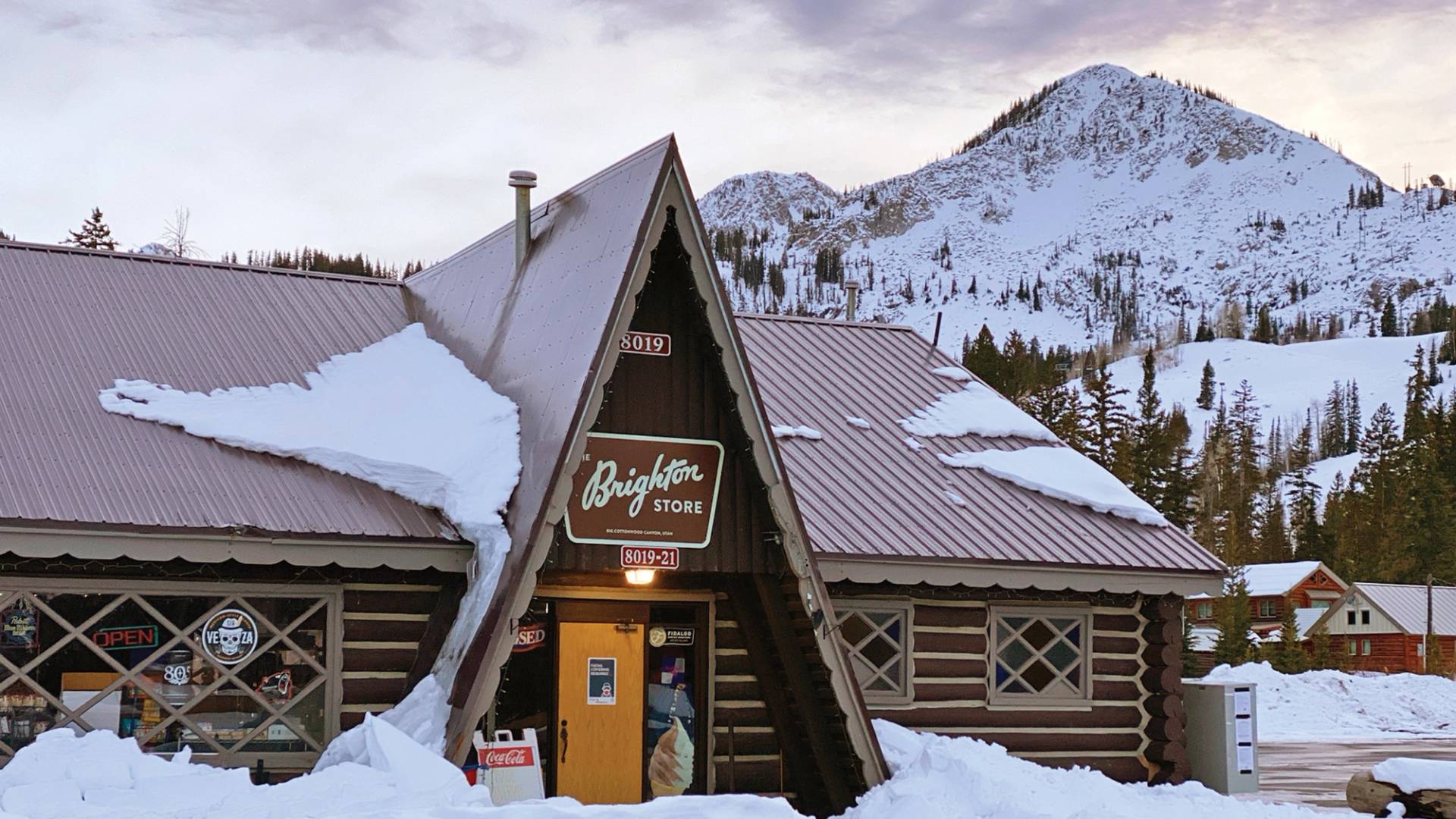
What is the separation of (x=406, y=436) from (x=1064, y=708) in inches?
293

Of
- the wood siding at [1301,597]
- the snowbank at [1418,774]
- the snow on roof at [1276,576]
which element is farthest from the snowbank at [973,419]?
the wood siding at [1301,597]

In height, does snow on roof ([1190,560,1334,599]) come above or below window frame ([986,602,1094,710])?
below

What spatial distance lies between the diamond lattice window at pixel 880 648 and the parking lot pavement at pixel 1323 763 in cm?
528

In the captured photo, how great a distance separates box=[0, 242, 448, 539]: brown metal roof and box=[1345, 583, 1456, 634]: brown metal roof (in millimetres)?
62853

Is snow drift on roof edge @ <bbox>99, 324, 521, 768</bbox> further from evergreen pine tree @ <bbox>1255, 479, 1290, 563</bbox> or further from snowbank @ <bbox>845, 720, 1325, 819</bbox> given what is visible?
evergreen pine tree @ <bbox>1255, 479, 1290, 563</bbox>

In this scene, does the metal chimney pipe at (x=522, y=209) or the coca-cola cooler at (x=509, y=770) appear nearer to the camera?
the coca-cola cooler at (x=509, y=770)

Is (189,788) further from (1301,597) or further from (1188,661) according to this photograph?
(1301,597)

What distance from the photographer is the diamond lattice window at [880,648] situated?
1547 centimetres

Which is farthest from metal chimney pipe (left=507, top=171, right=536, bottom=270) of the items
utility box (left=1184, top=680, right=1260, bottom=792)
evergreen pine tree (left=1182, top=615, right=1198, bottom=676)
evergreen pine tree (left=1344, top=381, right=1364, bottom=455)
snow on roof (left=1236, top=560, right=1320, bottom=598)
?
evergreen pine tree (left=1344, top=381, right=1364, bottom=455)

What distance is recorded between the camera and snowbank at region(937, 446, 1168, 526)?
17203 millimetres

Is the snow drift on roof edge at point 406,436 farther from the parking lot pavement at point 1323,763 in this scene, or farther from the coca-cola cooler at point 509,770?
the parking lot pavement at point 1323,763

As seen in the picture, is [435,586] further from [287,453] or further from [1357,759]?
[1357,759]

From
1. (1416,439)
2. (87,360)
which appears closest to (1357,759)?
(87,360)

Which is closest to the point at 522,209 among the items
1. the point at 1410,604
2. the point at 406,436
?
the point at 406,436
